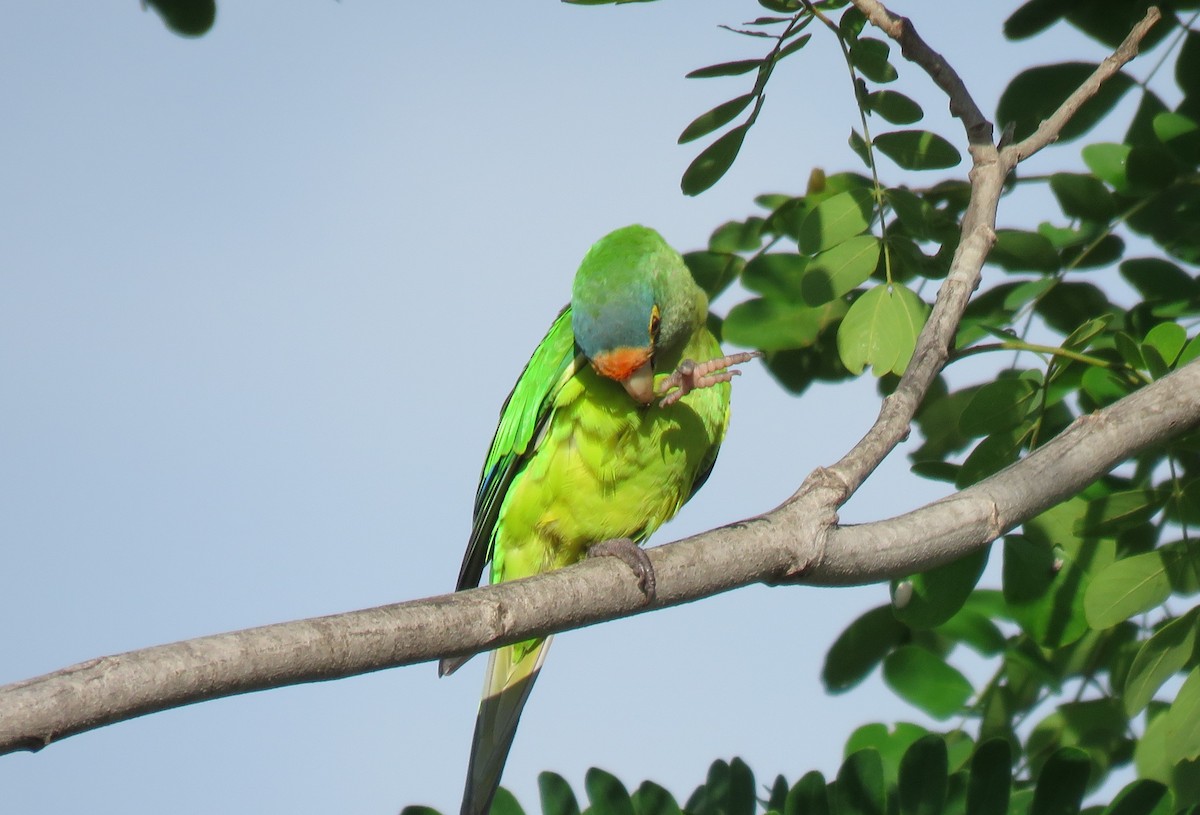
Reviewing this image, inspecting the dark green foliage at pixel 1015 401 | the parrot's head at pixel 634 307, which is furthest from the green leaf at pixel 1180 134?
the parrot's head at pixel 634 307

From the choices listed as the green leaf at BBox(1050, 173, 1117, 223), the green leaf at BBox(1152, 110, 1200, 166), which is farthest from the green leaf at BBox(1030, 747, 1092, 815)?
the green leaf at BBox(1152, 110, 1200, 166)

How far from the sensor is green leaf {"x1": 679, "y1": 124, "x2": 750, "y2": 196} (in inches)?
126

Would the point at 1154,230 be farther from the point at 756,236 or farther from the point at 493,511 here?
the point at 493,511

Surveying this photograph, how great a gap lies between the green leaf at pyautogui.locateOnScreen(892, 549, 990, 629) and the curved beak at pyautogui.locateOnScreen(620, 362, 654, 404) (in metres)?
0.91

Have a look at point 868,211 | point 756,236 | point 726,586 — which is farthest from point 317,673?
point 756,236

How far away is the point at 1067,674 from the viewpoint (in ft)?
10.9

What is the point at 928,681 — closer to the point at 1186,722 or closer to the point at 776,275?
the point at 1186,722

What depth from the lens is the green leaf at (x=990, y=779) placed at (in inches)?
97.7

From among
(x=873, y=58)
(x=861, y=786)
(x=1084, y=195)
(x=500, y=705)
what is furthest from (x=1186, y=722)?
(x=500, y=705)

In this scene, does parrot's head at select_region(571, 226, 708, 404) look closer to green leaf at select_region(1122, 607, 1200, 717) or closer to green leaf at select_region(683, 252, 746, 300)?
green leaf at select_region(683, 252, 746, 300)

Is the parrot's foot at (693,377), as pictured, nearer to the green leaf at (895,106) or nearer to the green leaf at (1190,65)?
the green leaf at (895,106)

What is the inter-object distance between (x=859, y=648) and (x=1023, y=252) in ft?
4.16

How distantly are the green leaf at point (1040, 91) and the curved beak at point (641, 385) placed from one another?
136 cm

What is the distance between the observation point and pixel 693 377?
314cm
